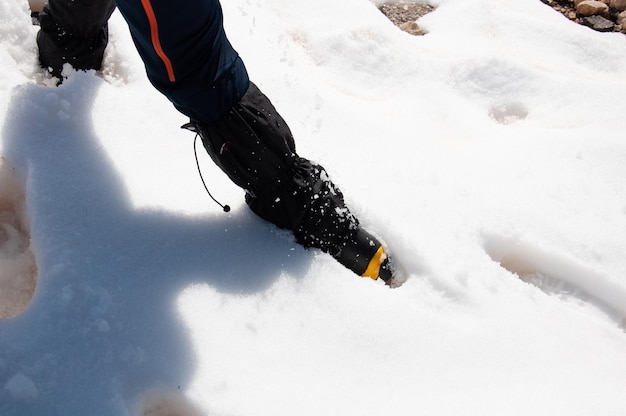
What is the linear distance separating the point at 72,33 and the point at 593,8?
7.28ft

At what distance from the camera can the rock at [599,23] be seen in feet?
7.93

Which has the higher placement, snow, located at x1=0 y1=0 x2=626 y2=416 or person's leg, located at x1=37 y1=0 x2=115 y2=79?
person's leg, located at x1=37 y1=0 x2=115 y2=79

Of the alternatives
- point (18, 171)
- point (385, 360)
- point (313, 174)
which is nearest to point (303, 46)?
point (313, 174)

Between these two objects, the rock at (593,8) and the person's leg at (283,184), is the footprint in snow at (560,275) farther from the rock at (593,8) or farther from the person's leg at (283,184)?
the rock at (593,8)

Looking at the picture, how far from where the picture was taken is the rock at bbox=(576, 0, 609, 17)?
2.46 m

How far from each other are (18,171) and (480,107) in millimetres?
1493

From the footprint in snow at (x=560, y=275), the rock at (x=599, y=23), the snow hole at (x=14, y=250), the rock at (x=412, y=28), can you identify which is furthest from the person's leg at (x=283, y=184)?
the rock at (x=599, y=23)

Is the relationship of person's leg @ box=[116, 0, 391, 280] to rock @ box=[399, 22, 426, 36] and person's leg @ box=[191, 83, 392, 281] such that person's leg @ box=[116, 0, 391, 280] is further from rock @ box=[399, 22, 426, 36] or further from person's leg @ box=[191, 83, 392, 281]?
rock @ box=[399, 22, 426, 36]

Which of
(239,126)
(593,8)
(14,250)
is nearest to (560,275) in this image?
(239,126)

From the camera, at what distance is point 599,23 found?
2.44m

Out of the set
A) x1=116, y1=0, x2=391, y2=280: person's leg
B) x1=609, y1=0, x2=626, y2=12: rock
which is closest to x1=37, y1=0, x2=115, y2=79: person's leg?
x1=116, y1=0, x2=391, y2=280: person's leg

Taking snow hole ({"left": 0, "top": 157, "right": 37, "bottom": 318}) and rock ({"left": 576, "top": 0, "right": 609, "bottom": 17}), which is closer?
snow hole ({"left": 0, "top": 157, "right": 37, "bottom": 318})

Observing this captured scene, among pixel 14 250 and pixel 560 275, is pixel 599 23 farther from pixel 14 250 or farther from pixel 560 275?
pixel 14 250

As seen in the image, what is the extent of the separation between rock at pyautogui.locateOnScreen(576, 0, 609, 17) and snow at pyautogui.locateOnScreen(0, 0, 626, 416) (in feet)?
1.73
